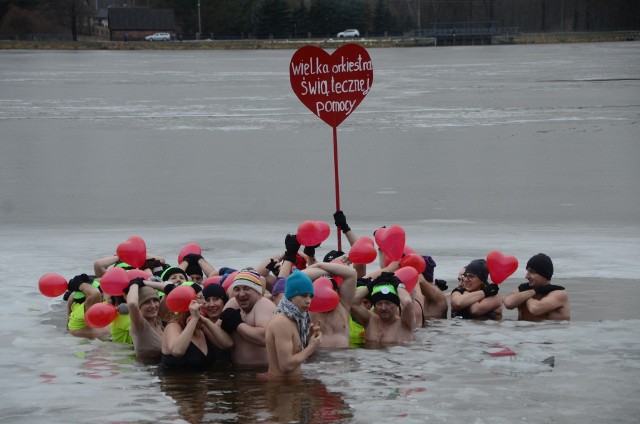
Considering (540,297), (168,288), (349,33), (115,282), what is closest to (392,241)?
(540,297)

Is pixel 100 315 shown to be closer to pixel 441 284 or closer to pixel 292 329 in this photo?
pixel 292 329

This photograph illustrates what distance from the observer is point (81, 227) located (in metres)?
14.0

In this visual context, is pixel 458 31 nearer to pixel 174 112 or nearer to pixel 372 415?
pixel 174 112

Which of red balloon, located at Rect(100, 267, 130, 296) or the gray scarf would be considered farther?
red balloon, located at Rect(100, 267, 130, 296)

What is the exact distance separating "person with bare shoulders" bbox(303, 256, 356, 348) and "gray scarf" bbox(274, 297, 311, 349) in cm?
71

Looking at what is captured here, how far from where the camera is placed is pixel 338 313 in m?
8.66

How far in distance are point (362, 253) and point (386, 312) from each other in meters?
0.75

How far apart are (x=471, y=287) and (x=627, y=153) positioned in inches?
465

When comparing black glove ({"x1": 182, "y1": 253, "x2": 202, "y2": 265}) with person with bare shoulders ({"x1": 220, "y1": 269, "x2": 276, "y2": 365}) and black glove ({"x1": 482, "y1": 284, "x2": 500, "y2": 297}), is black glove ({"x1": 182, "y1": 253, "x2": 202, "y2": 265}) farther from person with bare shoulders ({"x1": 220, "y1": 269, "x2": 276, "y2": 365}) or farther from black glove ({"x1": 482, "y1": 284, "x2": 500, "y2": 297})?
black glove ({"x1": 482, "y1": 284, "x2": 500, "y2": 297})

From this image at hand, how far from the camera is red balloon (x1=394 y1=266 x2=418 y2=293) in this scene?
8977mm

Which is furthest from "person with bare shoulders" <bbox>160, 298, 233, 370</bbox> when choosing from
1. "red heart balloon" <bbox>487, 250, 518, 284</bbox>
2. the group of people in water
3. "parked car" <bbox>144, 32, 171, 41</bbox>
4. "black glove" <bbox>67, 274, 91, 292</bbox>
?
"parked car" <bbox>144, 32, 171, 41</bbox>

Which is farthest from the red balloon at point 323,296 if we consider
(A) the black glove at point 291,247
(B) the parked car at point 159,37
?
(B) the parked car at point 159,37

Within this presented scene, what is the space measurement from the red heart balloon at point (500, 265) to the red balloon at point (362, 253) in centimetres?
113

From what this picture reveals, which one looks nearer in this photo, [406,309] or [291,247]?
[406,309]
